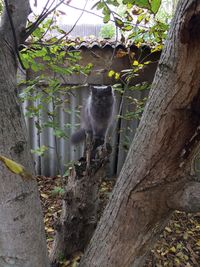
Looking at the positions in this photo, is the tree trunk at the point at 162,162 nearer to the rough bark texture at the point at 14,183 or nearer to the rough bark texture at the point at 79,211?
the rough bark texture at the point at 14,183

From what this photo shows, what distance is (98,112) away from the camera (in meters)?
2.84

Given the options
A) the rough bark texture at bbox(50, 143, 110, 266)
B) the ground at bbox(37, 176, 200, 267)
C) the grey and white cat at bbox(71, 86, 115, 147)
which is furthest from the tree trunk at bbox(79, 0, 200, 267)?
the grey and white cat at bbox(71, 86, 115, 147)

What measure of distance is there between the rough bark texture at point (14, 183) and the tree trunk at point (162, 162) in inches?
12.8

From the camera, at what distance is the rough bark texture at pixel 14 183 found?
101 cm

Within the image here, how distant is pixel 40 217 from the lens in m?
1.16

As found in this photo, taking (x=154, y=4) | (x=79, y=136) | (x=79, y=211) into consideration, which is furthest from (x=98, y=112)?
(x=154, y=4)

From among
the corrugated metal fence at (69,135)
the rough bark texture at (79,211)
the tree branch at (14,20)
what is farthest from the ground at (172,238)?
the tree branch at (14,20)

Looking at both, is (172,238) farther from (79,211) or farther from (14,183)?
(14,183)

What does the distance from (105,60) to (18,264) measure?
226 cm

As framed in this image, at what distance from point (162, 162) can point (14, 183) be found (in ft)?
1.91

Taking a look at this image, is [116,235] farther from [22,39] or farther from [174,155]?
[22,39]

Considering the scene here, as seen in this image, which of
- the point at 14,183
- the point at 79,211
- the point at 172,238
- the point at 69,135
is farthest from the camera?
the point at 69,135

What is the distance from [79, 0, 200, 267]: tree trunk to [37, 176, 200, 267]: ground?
66cm

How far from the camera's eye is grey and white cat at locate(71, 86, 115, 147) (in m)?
2.77
